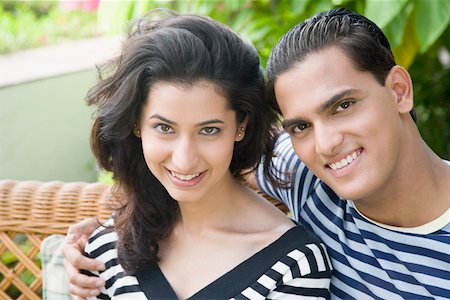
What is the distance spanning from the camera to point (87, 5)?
5293 millimetres

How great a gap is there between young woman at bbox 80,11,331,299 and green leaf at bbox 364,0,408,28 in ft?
2.62

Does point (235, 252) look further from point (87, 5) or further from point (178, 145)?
point (87, 5)

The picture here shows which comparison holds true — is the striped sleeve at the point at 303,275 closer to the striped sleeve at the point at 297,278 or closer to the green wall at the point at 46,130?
the striped sleeve at the point at 297,278

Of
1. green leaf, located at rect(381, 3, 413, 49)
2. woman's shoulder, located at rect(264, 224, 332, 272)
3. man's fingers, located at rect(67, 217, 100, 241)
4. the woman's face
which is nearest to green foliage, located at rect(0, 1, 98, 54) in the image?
green leaf, located at rect(381, 3, 413, 49)

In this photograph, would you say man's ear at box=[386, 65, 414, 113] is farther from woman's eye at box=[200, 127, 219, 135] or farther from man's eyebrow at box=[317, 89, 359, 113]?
woman's eye at box=[200, 127, 219, 135]

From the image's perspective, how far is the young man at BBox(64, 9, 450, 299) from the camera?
1.62 metres

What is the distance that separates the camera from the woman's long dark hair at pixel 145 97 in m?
1.73

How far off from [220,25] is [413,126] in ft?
1.76

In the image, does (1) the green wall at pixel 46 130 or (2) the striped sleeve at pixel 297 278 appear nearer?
(2) the striped sleeve at pixel 297 278

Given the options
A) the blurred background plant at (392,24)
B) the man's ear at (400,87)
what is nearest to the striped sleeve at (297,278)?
the man's ear at (400,87)

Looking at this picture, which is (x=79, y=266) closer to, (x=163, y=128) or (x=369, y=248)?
(x=163, y=128)

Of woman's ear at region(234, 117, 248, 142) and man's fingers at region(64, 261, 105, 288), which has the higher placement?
woman's ear at region(234, 117, 248, 142)

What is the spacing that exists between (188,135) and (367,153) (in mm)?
417

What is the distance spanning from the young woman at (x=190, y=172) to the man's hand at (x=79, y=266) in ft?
0.10
